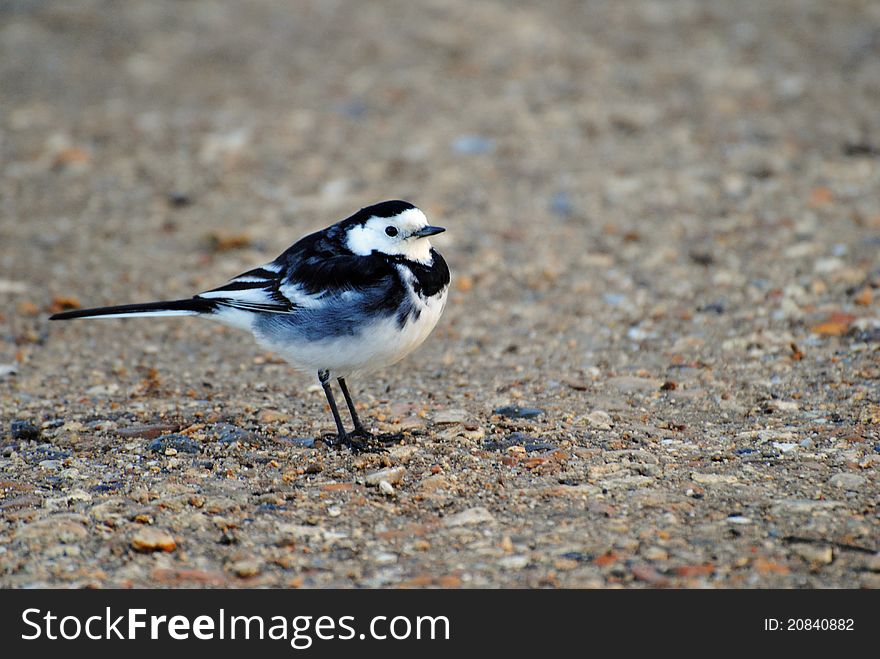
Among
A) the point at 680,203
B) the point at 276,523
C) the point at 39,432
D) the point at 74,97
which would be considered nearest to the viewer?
the point at 276,523

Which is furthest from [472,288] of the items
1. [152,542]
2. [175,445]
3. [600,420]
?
[152,542]

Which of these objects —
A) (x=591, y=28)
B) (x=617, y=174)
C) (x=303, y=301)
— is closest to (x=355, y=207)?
(x=617, y=174)

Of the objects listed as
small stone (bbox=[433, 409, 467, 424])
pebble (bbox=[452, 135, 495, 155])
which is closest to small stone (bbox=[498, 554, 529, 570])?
small stone (bbox=[433, 409, 467, 424])

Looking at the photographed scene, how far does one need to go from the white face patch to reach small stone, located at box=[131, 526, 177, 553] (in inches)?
71.5

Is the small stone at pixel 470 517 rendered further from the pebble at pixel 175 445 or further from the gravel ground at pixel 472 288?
the pebble at pixel 175 445

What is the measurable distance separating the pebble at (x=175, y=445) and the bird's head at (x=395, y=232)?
1.27 metres

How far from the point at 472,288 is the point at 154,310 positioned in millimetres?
2914

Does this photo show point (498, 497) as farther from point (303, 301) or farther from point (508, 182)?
point (508, 182)

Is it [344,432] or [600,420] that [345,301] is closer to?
[344,432]

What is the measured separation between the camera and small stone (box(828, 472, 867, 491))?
4719 millimetres

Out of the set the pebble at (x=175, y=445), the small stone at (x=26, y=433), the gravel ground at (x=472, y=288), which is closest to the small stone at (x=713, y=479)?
the gravel ground at (x=472, y=288)

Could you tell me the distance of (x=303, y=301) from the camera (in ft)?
18.0

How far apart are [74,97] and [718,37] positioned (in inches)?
270

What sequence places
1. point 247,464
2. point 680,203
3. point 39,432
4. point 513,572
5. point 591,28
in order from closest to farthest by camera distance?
1. point 513,572
2. point 247,464
3. point 39,432
4. point 680,203
5. point 591,28
